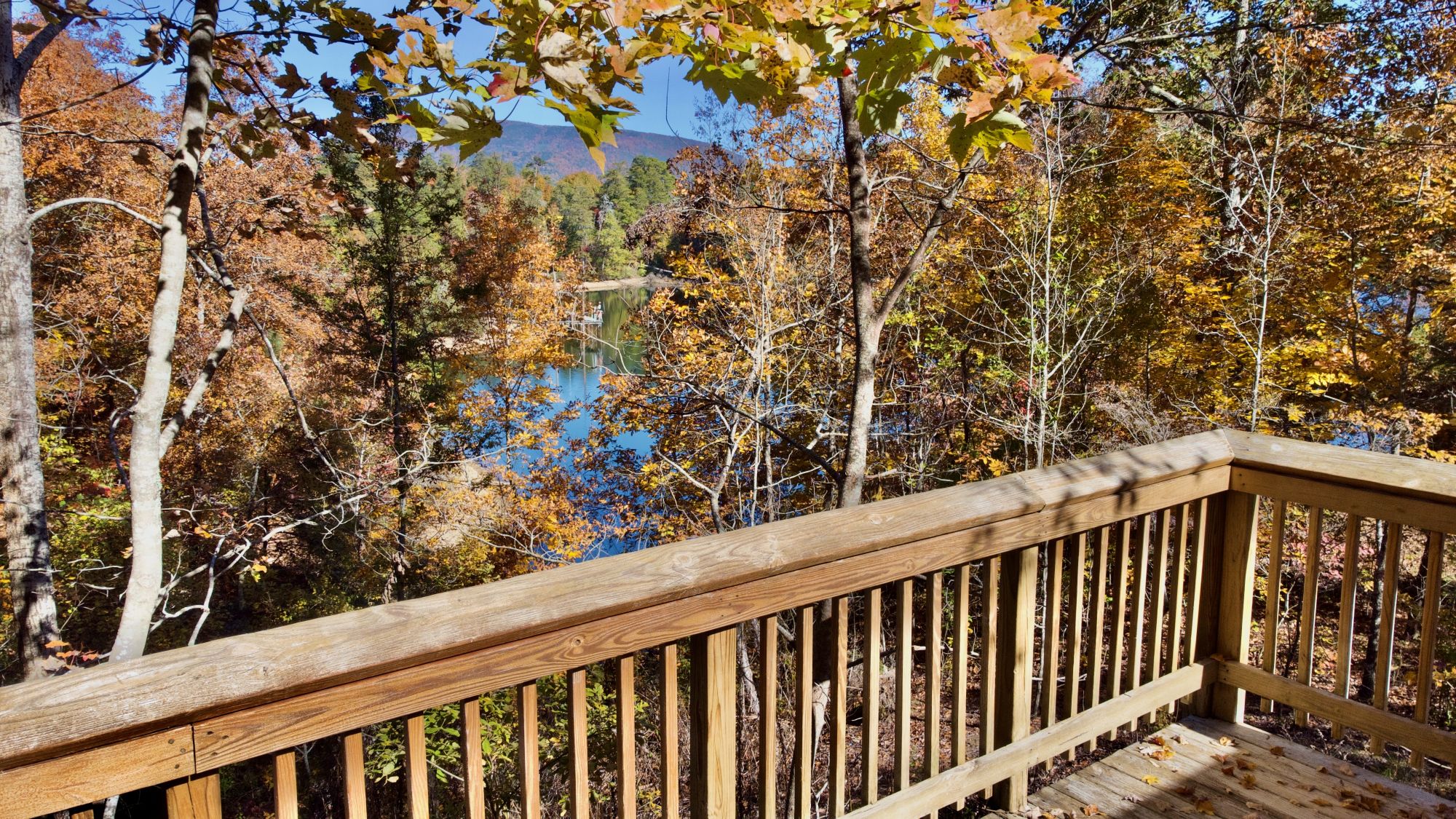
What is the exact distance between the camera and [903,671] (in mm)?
1797

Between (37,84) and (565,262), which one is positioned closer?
(37,84)

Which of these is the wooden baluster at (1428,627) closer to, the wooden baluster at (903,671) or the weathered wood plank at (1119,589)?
the weathered wood plank at (1119,589)

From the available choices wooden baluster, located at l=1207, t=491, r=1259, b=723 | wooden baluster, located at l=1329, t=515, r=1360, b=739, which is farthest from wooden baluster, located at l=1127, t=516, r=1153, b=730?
wooden baluster, located at l=1329, t=515, r=1360, b=739

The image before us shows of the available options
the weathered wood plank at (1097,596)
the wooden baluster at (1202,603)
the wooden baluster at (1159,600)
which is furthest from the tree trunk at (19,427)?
the wooden baluster at (1202,603)

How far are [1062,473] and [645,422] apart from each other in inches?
474

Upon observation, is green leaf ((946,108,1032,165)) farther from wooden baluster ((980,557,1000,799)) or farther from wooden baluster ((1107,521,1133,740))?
wooden baluster ((1107,521,1133,740))

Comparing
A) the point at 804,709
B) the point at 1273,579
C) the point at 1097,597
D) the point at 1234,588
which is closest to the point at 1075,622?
the point at 1097,597

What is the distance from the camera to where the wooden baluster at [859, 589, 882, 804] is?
5.62 ft

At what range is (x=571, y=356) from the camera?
16781mm

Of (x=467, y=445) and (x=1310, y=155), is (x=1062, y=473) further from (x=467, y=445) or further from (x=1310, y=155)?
(x=467, y=445)

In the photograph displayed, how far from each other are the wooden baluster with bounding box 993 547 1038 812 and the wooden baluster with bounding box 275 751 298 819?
5.05 feet

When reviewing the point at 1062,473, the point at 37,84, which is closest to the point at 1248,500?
the point at 1062,473

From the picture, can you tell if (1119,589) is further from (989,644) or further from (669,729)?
(669,729)

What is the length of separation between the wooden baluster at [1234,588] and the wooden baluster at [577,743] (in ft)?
6.82
